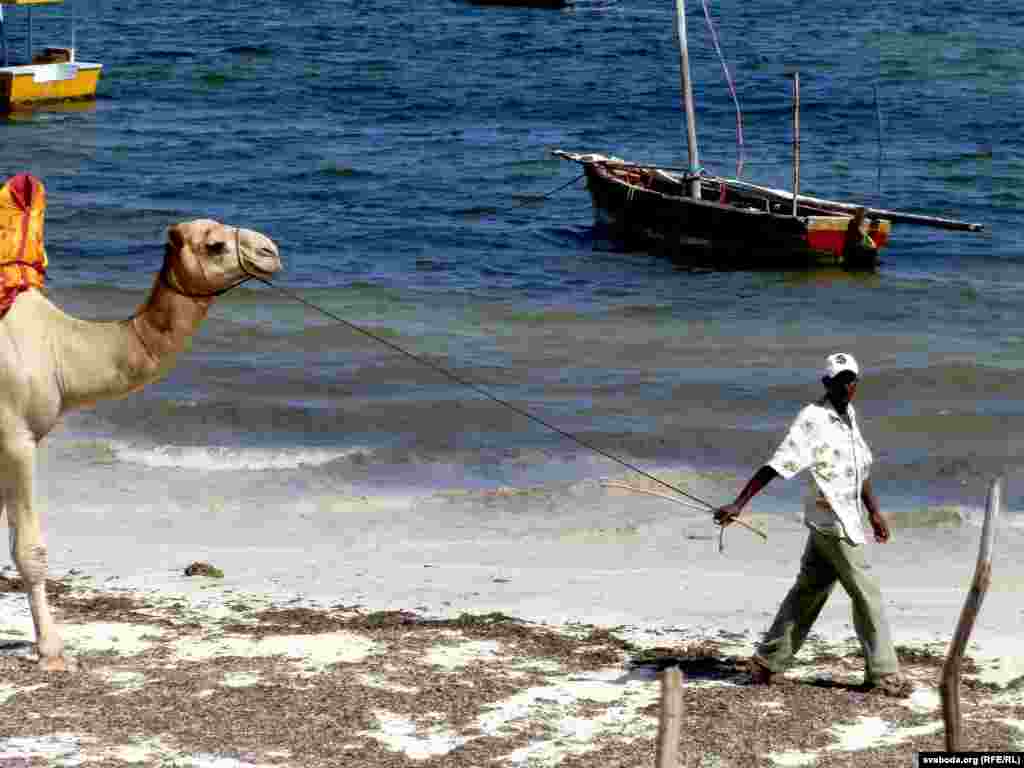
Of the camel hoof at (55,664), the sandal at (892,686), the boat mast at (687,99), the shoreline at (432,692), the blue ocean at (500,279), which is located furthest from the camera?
the boat mast at (687,99)

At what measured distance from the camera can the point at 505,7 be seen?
6084 cm

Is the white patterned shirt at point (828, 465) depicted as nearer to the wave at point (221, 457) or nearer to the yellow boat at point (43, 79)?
the wave at point (221, 457)

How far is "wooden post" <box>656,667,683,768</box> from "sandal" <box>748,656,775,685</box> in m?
2.84

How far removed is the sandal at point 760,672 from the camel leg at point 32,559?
128 inches

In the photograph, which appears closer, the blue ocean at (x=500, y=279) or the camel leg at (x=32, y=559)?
the camel leg at (x=32, y=559)

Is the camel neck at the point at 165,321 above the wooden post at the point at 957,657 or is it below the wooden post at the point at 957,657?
above

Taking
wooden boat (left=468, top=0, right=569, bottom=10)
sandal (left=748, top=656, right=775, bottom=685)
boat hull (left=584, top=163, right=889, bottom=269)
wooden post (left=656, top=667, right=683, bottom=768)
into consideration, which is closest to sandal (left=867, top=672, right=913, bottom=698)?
sandal (left=748, top=656, right=775, bottom=685)

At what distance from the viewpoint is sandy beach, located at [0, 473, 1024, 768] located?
294 inches

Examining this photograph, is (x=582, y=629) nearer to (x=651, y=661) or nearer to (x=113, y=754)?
(x=651, y=661)

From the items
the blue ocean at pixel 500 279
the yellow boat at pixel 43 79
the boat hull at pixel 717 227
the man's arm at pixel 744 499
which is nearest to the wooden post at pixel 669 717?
the man's arm at pixel 744 499

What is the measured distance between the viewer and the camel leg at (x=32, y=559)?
27.1ft

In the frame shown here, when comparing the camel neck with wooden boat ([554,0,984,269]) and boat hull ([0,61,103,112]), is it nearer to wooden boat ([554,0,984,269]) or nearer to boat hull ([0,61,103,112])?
wooden boat ([554,0,984,269])

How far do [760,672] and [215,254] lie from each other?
3.23 m

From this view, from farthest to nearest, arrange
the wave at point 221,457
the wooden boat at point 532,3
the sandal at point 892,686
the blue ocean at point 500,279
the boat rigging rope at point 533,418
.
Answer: the wooden boat at point 532,3 < the wave at point 221,457 < the blue ocean at point 500,279 < the boat rigging rope at point 533,418 < the sandal at point 892,686
